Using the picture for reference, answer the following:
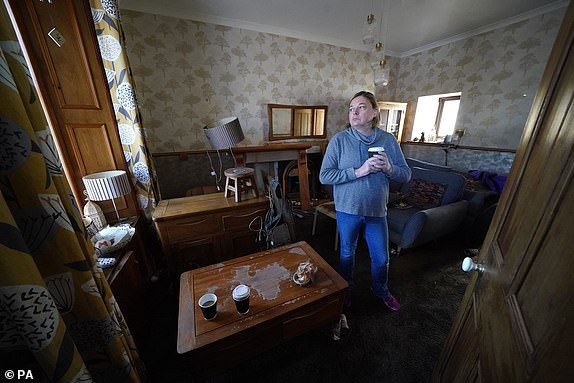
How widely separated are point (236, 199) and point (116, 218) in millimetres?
910

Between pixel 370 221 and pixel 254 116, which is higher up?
pixel 254 116

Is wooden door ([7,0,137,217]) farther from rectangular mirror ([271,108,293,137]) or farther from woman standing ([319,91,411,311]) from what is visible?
rectangular mirror ([271,108,293,137])

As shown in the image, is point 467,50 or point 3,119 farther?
point 467,50

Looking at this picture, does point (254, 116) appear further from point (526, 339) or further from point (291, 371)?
point (526, 339)

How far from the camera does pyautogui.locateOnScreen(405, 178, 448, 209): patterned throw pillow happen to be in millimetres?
2193

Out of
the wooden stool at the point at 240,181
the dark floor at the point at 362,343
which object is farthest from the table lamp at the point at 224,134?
the dark floor at the point at 362,343

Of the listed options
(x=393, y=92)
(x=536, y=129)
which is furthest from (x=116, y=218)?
(x=393, y=92)

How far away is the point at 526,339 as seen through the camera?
376 millimetres

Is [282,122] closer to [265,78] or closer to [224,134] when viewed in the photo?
[265,78]

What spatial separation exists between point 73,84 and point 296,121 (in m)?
2.63

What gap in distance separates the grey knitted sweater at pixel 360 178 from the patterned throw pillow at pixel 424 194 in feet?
4.27

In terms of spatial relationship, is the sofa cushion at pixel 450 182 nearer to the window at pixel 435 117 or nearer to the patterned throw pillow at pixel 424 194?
the patterned throw pillow at pixel 424 194

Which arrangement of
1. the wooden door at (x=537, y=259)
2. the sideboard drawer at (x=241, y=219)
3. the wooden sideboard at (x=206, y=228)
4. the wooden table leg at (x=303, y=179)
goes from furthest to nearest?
the wooden table leg at (x=303, y=179)
the sideboard drawer at (x=241, y=219)
the wooden sideboard at (x=206, y=228)
the wooden door at (x=537, y=259)

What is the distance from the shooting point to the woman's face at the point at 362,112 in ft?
3.80
